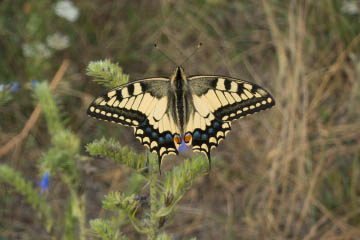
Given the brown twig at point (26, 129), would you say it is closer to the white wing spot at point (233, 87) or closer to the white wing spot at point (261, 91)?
the white wing spot at point (233, 87)

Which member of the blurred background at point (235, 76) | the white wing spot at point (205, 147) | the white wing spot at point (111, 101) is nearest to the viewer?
the white wing spot at point (205, 147)

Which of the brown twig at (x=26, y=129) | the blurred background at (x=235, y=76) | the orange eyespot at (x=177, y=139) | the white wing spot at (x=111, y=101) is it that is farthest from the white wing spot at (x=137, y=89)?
the brown twig at (x=26, y=129)

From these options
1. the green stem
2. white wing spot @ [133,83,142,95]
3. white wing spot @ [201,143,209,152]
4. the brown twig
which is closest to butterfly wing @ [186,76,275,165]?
white wing spot @ [201,143,209,152]

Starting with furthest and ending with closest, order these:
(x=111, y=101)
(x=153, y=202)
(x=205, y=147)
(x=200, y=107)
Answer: (x=200, y=107) → (x=111, y=101) → (x=205, y=147) → (x=153, y=202)

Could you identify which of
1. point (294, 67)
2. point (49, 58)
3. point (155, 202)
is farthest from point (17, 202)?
point (294, 67)

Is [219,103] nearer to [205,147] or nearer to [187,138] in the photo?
Result: [187,138]

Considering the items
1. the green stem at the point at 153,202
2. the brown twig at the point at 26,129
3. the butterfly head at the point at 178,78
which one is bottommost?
the green stem at the point at 153,202

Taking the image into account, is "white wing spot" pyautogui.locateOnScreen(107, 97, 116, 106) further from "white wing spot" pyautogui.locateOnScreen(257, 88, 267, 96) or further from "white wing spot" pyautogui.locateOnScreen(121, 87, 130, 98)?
"white wing spot" pyautogui.locateOnScreen(257, 88, 267, 96)

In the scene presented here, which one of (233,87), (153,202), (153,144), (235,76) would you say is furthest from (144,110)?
(235,76)

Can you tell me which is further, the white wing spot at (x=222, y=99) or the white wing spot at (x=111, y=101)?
the white wing spot at (x=222, y=99)

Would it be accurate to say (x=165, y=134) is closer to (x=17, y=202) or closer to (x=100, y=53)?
(x=17, y=202)
